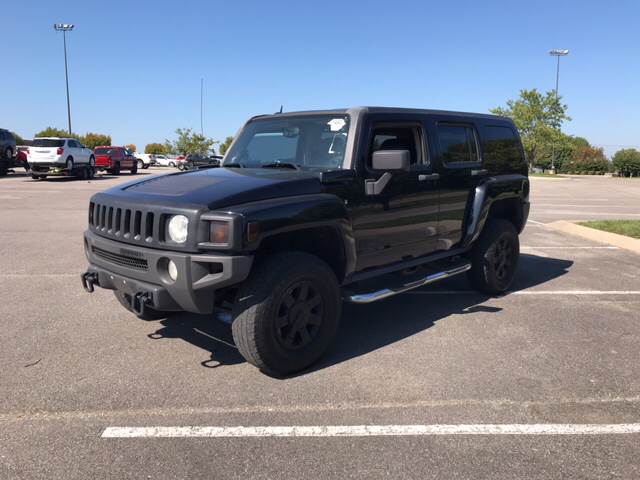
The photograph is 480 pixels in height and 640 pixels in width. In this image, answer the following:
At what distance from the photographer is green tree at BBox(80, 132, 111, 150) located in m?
73.2

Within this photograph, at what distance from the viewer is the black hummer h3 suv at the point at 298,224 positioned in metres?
3.39

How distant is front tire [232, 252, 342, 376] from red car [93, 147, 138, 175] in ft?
104

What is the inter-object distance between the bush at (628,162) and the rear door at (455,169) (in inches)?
2249

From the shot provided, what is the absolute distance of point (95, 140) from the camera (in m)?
74.9

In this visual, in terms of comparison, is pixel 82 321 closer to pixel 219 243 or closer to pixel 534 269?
pixel 219 243

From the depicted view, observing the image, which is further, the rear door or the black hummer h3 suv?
the rear door

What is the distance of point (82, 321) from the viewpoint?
4941 mm

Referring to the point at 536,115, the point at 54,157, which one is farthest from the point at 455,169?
the point at 536,115

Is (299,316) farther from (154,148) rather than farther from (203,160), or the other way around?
(154,148)

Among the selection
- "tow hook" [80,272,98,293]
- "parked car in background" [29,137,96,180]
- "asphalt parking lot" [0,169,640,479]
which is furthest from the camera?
"parked car in background" [29,137,96,180]

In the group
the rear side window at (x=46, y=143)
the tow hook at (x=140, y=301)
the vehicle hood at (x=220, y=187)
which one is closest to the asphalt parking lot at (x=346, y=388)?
the tow hook at (x=140, y=301)

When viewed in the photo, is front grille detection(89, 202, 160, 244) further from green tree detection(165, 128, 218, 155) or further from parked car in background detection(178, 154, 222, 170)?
green tree detection(165, 128, 218, 155)

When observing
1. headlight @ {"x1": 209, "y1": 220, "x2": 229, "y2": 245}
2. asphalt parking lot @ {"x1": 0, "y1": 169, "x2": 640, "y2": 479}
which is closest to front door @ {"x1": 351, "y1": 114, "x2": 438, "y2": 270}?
asphalt parking lot @ {"x1": 0, "y1": 169, "x2": 640, "y2": 479}

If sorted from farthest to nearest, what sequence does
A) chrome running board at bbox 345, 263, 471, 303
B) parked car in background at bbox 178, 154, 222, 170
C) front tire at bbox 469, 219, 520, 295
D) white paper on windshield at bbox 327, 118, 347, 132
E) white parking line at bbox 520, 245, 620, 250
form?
1. white parking line at bbox 520, 245, 620, 250
2. front tire at bbox 469, 219, 520, 295
3. parked car in background at bbox 178, 154, 222, 170
4. white paper on windshield at bbox 327, 118, 347, 132
5. chrome running board at bbox 345, 263, 471, 303
